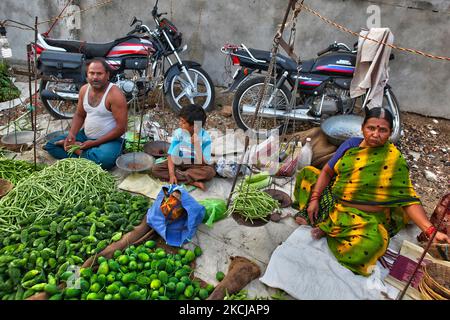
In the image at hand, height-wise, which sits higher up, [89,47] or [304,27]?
[304,27]

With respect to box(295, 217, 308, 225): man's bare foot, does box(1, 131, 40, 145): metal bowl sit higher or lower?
lower

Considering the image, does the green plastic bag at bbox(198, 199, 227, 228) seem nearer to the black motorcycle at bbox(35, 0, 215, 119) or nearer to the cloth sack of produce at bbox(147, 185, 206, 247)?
the cloth sack of produce at bbox(147, 185, 206, 247)

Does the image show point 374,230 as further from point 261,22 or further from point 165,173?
point 261,22

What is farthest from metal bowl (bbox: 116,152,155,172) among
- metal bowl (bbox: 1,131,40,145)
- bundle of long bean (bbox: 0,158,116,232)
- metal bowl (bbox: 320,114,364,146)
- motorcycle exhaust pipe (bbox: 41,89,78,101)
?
metal bowl (bbox: 320,114,364,146)

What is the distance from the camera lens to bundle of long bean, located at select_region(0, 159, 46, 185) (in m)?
3.37

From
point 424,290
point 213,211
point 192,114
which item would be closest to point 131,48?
point 192,114

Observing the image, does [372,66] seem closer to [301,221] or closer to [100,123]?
[301,221]

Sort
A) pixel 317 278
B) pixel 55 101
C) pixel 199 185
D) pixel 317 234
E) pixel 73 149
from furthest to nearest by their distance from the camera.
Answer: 1. pixel 55 101
2. pixel 73 149
3. pixel 199 185
4. pixel 317 234
5. pixel 317 278

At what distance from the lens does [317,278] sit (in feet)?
7.92

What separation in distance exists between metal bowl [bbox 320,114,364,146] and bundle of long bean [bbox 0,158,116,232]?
2.63 m

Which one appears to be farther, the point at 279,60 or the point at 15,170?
the point at 279,60

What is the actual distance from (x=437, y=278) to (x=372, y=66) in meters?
2.74

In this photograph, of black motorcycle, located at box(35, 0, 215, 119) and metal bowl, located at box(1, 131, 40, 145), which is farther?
black motorcycle, located at box(35, 0, 215, 119)
